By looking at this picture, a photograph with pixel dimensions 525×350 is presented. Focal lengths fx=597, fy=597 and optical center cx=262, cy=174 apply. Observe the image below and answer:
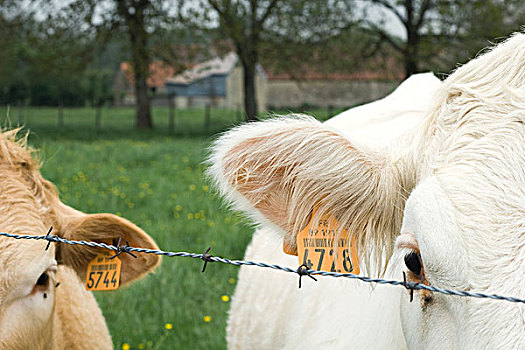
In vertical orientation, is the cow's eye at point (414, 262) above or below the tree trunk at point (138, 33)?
below

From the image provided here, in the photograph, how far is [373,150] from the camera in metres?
1.82

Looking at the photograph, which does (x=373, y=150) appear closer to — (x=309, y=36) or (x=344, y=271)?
(x=344, y=271)

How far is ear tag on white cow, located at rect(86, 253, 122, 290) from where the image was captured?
2.46m

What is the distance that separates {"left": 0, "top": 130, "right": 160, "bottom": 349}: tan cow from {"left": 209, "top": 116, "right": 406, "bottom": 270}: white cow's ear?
2.52 ft

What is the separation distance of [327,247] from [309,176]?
24 centimetres

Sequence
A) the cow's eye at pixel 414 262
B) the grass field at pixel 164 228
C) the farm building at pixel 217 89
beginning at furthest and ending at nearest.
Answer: the farm building at pixel 217 89, the grass field at pixel 164 228, the cow's eye at pixel 414 262

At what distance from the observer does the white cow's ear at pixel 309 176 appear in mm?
1766

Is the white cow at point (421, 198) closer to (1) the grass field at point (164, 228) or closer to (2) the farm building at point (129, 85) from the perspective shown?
(1) the grass field at point (164, 228)

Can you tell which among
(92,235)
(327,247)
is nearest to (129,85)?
(92,235)

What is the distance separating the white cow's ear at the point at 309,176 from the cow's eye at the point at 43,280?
789mm

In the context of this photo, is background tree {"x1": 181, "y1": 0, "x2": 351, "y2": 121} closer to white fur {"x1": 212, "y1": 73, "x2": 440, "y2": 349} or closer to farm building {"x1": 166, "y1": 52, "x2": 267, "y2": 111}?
white fur {"x1": 212, "y1": 73, "x2": 440, "y2": 349}

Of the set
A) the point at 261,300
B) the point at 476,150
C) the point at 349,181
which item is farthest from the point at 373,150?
the point at 261,300

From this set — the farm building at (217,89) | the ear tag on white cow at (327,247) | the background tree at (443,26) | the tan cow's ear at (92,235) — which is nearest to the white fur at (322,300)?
the ear tag on white cow at (327,247)

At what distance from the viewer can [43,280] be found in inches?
86.9
